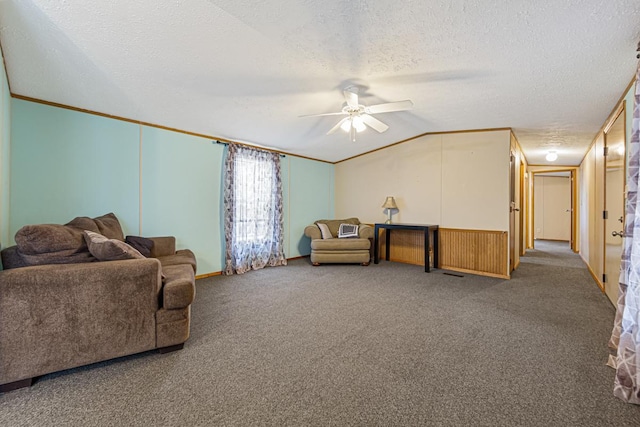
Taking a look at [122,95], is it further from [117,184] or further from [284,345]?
[284,345]

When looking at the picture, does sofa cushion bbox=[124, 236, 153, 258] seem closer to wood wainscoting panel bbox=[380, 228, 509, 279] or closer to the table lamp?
the table lamp

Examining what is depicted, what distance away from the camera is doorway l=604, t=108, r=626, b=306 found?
2721mm

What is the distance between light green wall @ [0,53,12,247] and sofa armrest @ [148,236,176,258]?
1.23 metres

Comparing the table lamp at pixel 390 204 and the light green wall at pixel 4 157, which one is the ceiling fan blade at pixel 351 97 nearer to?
the table lamp at pixel 390 204

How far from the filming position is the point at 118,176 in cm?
340

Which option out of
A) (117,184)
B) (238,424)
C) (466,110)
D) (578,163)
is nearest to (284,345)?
(238,424)

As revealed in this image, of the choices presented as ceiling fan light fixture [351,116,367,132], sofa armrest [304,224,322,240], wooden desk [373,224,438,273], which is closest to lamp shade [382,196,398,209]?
wooden desk [373,224,438,273]

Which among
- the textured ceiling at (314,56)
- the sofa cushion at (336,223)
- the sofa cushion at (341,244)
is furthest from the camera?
the sofa cushion at (336,223)

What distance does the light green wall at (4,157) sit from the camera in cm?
221

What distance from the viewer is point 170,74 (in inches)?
99.9

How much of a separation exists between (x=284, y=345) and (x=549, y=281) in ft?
14.1

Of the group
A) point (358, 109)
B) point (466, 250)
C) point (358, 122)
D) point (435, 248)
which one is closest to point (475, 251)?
point (466, 250)

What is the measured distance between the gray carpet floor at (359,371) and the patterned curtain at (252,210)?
4.83 feet

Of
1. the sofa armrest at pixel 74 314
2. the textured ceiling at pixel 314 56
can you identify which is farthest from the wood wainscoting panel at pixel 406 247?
the sofa armrest at pixel 74 314
